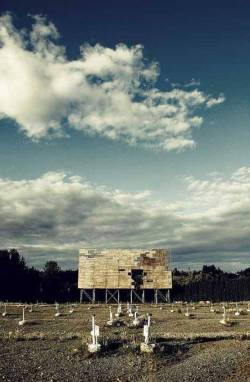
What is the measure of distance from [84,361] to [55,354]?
1.71 meters

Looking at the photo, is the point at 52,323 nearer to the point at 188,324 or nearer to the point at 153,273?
the point at 188,324

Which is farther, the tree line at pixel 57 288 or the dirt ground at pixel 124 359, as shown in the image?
the tree line at pixel 57 288

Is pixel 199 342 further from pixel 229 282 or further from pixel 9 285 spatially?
pixel 9 285

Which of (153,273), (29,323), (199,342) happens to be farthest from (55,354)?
(153,273)

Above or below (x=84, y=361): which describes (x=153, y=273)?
above

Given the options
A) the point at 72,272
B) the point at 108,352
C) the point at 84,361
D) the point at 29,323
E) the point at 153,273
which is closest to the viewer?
the point at 84,361

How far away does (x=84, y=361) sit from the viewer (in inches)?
680

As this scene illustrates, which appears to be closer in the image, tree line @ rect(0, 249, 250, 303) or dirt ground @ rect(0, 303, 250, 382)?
dirt ground @ rect(0, 303, 250, 382)

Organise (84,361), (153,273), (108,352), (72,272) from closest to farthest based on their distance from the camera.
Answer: (84,361) < (108,352) < (153,273) < (72,272)

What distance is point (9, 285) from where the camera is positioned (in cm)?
7988

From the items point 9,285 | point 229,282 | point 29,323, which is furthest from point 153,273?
Result: point 29,323

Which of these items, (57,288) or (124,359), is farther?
(57,288)

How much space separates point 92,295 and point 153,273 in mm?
10923

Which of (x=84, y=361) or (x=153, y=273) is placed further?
(x=153, y=273)
